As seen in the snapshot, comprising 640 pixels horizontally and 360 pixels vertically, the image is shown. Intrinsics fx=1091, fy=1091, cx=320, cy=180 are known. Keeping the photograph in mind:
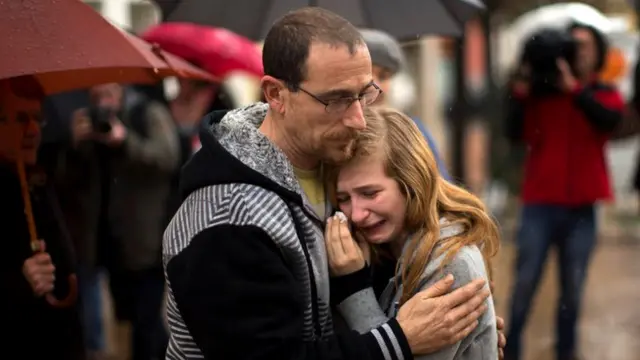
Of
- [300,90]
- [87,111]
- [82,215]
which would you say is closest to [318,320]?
[300,90]

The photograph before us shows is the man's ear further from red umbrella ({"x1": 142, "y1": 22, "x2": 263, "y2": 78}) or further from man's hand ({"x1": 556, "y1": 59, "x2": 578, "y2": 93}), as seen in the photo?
man's hand ({"x1": 556, "y1": 59, "x2": 578, "y2": 93})

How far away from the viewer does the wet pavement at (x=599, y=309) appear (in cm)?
772

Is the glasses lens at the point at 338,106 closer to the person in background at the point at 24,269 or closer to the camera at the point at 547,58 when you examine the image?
the person in background at the point at 24,269

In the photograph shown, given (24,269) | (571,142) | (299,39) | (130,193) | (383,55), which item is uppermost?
(299,39)

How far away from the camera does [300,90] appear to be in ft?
8.36

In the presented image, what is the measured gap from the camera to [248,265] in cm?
243

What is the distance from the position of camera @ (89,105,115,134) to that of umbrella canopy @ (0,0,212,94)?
2828 millimetres

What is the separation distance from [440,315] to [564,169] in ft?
13.5

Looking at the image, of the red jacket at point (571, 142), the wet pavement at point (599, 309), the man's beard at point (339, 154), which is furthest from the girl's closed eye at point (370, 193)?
the wet pavement at point (599, 309)

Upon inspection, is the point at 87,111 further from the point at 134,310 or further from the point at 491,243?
the point at 491,243

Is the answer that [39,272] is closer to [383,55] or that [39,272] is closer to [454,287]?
[454,287]

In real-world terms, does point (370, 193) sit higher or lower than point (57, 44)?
lower

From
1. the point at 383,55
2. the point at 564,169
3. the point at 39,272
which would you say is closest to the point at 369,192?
the point at 39,272

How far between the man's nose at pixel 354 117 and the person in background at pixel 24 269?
138cm
